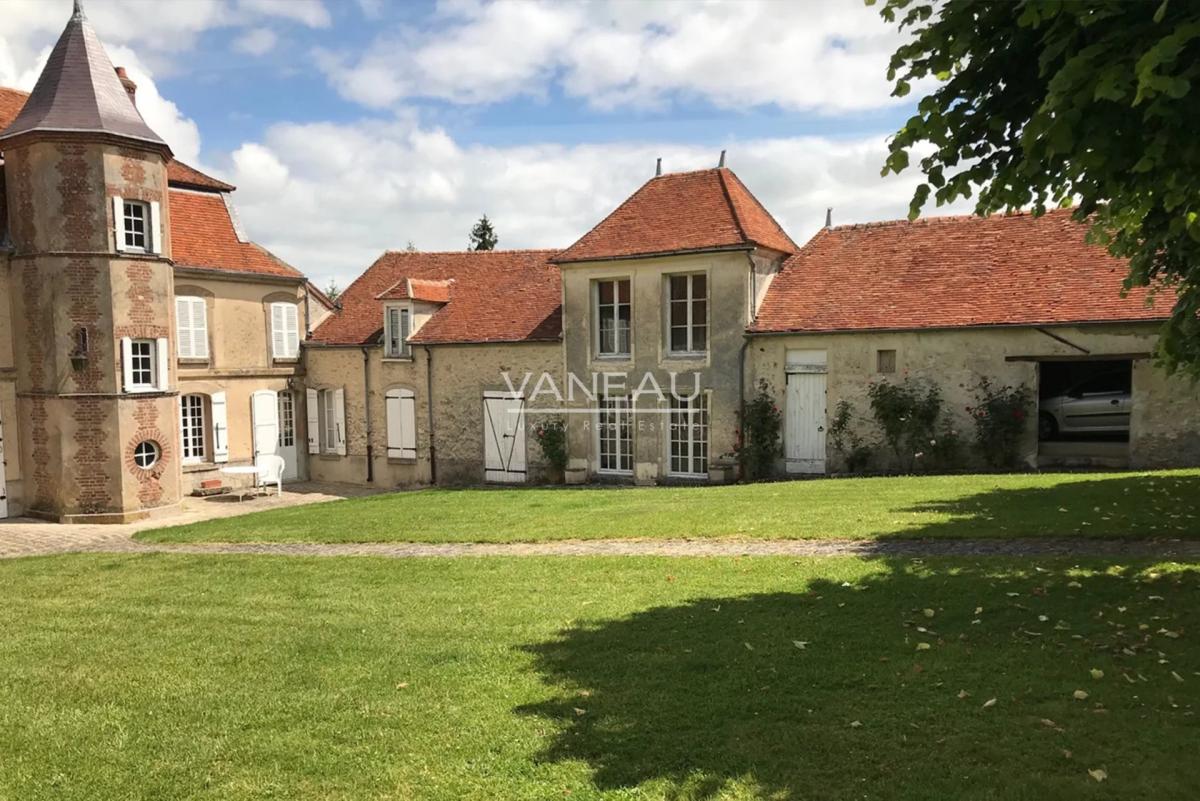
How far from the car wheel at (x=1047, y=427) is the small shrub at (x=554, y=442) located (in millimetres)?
10447

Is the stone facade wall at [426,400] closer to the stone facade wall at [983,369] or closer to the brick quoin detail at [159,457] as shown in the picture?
the brick quoin detail at [159,457]

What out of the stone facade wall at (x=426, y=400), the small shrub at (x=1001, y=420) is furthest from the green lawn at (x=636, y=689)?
the stone facade wall at (x=426, y=400)

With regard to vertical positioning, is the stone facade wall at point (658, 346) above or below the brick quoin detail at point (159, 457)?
above

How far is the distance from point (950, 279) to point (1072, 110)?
1362cm

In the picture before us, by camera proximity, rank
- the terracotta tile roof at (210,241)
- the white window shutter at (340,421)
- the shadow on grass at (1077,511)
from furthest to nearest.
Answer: the white window shutter at (340,421) < the terracotta tile roof at (210,241) < the shadow on grass at (1077,511)

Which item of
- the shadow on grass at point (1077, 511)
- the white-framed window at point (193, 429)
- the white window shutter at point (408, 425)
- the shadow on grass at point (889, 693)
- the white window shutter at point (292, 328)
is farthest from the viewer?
the white window shutter at point (292, 328)

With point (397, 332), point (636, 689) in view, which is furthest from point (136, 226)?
point (636, 689)

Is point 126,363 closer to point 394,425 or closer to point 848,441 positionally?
point 394,425

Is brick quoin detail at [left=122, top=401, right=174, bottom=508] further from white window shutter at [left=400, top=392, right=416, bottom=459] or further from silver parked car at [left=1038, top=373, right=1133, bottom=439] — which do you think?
silver parked car at [left=1038, top=373, right=1133, bottom=439]

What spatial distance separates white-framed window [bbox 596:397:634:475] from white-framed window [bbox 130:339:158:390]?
9.93m

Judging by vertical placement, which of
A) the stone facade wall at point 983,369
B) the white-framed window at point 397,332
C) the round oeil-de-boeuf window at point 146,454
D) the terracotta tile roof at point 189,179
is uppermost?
the terracotta tile roof at point 189,179

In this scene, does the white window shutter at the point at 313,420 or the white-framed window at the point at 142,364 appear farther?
the white window shutter at the point at 313,420

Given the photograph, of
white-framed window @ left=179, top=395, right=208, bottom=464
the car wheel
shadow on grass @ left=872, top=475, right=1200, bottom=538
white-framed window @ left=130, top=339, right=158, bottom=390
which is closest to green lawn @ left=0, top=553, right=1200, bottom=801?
shadow on grass @ left=872, top=475, right=1200, bottom=538

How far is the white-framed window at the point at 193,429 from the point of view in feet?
68.7
